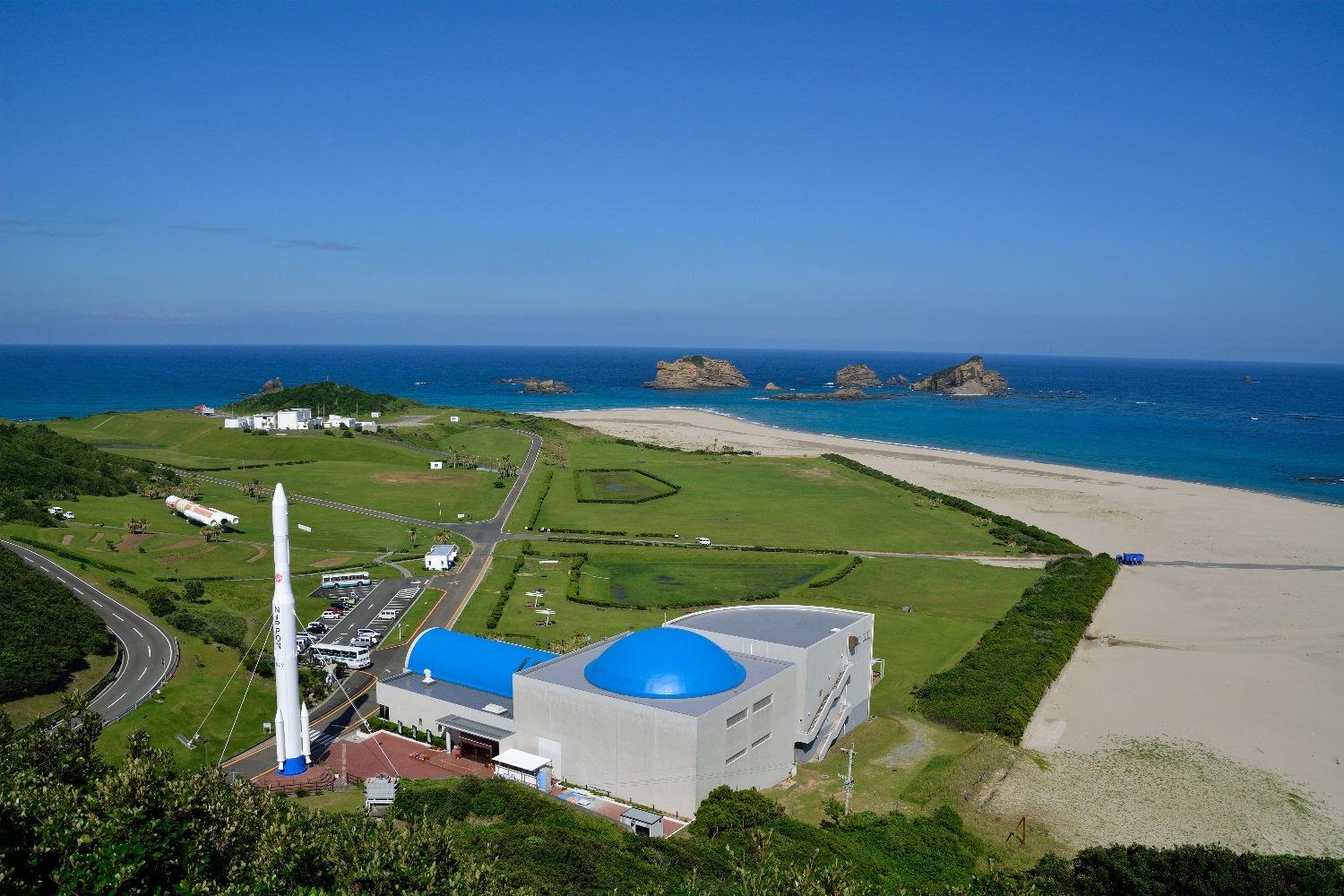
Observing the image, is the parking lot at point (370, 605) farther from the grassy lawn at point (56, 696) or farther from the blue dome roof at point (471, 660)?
the grassy lawn at point (56, 696)

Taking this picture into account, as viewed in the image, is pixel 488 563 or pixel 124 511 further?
pixel 124 511

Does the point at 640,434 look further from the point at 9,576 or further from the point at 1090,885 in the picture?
the point at 1090,885

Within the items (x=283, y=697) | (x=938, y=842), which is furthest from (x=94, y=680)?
(x=938, y=842)

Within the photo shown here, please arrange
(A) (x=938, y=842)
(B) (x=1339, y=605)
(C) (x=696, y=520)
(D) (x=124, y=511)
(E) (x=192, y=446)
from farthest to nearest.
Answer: (E) (x=192, y=446), (C) (x=696, y=520), (D) (x=124, y=511), (B) (x=1339, y=605), (A) (x=938, y=842)

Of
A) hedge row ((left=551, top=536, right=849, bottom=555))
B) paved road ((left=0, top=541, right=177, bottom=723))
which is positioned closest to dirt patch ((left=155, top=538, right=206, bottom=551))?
paved road ((left=0, top=541, right=177, bottom=723))

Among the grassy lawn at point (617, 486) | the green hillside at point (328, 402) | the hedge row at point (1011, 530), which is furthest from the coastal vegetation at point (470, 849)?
the green hillside at point (328, 402)

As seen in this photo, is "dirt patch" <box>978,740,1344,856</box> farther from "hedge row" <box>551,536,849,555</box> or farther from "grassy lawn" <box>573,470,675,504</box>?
"grassy lawn" <box>573,470,675,504</box>
